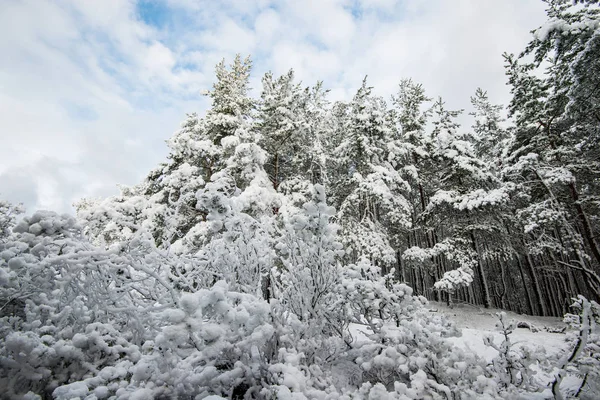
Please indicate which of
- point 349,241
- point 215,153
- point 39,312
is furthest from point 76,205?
point 39,312

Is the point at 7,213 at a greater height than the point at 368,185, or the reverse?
the point at 368,185

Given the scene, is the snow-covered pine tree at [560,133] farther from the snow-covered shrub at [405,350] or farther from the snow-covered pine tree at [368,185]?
the snow-covered pine tree at [368,185]

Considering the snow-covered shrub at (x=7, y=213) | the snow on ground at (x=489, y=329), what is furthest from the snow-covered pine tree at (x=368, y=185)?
the snow-covered shrub at (x=7, y=213)

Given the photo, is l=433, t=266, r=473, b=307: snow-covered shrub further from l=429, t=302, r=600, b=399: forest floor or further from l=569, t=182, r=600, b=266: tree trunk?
l=569, t=182, r=600, b=266: tree trunk

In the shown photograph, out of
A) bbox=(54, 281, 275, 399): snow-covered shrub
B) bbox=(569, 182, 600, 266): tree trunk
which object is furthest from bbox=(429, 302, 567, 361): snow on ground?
bbox=(54, 281, 275, 399): snow-covered shrub

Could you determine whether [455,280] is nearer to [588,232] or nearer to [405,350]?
[588,232]

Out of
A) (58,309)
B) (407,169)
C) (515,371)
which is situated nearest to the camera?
(515,371)

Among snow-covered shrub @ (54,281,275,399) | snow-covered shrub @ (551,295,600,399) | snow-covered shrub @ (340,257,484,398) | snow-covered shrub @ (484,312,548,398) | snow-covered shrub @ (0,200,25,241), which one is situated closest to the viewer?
snow-covered shrub @ (54,281,275,399)

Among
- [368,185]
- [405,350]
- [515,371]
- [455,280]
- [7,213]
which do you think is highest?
[368,185]

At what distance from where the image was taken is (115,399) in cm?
169

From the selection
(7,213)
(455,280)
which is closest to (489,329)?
(455,280)

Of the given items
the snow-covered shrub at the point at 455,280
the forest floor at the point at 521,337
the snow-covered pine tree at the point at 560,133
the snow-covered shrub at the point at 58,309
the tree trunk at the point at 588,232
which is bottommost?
the forest floor at the point at 521,337

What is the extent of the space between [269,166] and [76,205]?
75.7ft

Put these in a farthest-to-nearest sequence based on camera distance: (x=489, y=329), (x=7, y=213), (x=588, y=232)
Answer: (x=489, y=329) < (x=588, y=232) < (x=7, y=213)
